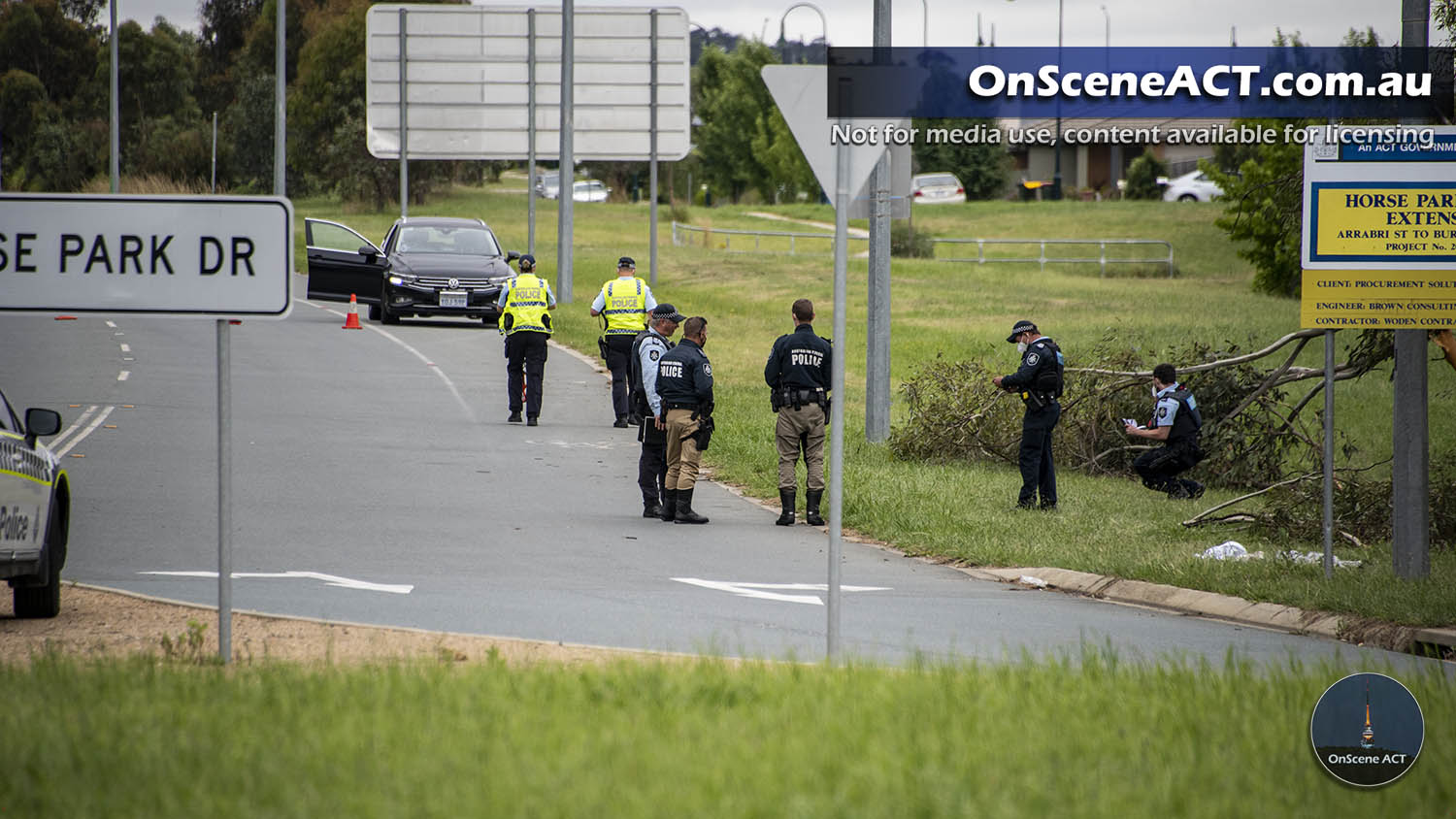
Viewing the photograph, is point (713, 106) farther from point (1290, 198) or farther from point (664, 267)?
point (1290, 198)

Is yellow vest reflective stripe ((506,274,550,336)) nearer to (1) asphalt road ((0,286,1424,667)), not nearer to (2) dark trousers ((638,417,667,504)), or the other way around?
(1) asphalt road ((0,286,1424,667))

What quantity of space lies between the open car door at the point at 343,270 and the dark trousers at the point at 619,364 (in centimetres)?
1090

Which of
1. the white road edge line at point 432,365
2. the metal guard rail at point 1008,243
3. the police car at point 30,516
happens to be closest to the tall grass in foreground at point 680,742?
the police car at point 30,516

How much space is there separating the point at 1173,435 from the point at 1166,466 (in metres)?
0.33

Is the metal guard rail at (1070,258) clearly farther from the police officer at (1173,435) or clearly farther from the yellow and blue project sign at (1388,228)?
the yellow and blue project sign at (1388,228)

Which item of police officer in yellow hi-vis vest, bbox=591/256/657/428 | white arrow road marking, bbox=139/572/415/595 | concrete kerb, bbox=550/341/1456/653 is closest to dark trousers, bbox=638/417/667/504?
concrete kerb, bbox=550/341/1456/653

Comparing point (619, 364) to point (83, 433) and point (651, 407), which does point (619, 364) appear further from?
point (83, 433)

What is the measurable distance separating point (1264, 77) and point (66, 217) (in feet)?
62.0

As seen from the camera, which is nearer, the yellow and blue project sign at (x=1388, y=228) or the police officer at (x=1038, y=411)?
the yellow and blue project sign at (x=1388, y=228)

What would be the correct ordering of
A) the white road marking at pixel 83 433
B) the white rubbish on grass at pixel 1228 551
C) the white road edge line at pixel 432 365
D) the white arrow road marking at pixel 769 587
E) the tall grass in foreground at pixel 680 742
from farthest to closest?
the white road edge line at pixel 432 365, the white road marking at pixel 83 433, the white rubbish on grass at pixel 1228 551, the white arrow road marking at pixel 769 587, the tall grass in foreground at pixel 680 742

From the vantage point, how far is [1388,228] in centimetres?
A: 1061

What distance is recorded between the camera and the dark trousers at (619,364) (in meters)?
19.0

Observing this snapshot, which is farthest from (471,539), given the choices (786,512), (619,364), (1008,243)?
(1008,243)

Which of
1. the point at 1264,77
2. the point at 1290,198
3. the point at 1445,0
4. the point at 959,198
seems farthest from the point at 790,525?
the point at 959,198
